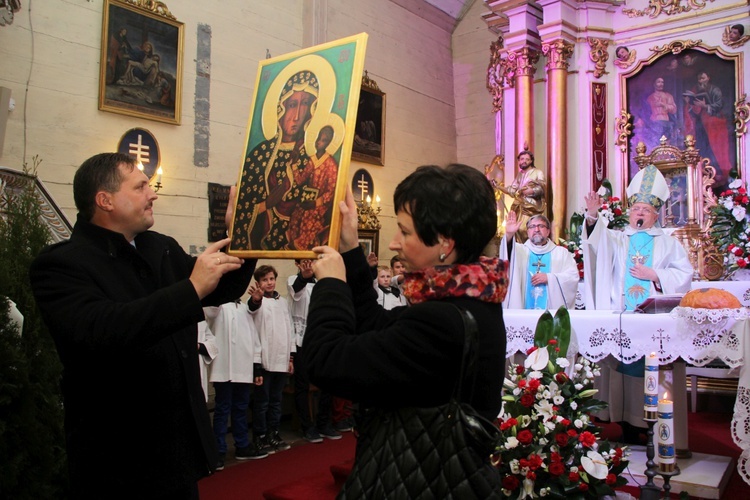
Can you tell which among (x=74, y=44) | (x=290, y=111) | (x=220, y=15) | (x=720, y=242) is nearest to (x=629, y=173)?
(x=720, y=242)

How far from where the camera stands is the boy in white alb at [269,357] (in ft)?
20.4

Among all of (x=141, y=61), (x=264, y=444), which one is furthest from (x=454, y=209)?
(x=141, y=61)

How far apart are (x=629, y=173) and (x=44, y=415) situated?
8261mm

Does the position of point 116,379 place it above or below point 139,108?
below

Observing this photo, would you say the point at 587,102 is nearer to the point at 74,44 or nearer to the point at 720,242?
the point at 720,242

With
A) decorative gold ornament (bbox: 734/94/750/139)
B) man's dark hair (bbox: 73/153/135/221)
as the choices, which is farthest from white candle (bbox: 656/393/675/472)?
decorative gold ornament (bbox: 734/94/750/139)

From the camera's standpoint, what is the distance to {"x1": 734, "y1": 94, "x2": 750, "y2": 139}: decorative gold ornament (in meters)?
8.60

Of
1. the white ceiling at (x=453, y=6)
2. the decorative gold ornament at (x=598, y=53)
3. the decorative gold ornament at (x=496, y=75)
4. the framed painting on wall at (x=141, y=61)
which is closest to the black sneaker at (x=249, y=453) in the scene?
the framed painting on wall at (x=141, y=61)

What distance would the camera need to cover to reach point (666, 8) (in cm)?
929

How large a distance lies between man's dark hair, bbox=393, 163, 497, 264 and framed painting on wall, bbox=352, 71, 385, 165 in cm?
824

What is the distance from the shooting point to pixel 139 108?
7.13 metres

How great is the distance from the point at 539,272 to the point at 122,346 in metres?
5.48

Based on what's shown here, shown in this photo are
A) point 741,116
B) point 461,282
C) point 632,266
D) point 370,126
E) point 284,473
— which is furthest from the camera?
point 370,126

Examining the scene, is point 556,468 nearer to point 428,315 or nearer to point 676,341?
point 676,341
